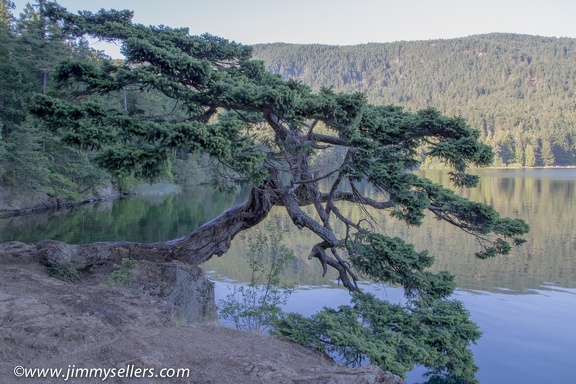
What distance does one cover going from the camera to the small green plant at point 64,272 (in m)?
7.33

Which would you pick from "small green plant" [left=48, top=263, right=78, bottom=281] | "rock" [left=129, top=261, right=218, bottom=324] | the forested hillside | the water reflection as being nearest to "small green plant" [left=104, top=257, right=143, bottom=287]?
"rock" [left=129, top=261, right=218, bottom=324]

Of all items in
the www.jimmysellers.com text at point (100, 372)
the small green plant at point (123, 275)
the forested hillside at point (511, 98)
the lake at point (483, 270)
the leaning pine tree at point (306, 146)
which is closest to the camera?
the www.jimmysellers.com text at point (100, 372)

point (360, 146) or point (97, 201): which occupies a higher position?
point (360, 146)

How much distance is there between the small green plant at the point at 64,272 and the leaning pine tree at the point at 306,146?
1.83ft

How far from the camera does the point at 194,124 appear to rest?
564 centimetres

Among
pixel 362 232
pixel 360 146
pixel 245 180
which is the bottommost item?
pixel 362 232

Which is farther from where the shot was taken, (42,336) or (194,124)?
(194,124)

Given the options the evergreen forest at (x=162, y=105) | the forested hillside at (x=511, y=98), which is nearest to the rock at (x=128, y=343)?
the evergreen forest at (x=162, y=105)

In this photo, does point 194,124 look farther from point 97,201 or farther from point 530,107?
point 530,107

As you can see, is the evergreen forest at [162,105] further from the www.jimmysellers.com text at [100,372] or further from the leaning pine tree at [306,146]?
the www.jimmysellers.com text at [100,372]

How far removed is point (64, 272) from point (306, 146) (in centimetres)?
416

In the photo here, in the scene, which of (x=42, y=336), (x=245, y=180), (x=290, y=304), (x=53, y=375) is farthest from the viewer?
(x=290, y=304)

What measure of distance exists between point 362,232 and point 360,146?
1.23 meters

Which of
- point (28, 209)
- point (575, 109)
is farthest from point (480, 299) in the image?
point (575, 109)
